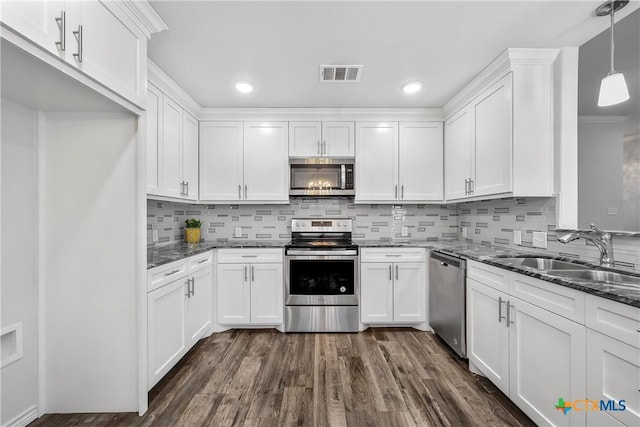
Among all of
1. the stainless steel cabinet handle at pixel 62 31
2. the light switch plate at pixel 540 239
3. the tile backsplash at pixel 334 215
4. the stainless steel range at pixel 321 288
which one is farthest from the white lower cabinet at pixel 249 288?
the light switch plate at pixel 540 239

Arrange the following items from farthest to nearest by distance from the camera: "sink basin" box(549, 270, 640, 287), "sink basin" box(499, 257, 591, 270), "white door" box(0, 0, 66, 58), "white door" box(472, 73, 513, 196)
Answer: "white door" box(472, 73, 513, 196) → "sink basin" box(499, 257, 591, 270) → "sink basin" box(549, 270, 640, 287) → "white door" box(0, 0, 66, 58)

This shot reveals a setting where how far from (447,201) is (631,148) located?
158 cm

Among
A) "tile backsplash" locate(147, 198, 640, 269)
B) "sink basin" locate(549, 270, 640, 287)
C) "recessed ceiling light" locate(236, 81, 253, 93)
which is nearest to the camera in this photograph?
"sink basin" locate(549, 270, 640, 287)

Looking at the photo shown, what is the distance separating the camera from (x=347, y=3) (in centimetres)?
164

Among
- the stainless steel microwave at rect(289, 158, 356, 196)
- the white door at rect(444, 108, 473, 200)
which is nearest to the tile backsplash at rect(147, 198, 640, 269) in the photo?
the stainless steel microwave at rect(289, 158, 356, 196)

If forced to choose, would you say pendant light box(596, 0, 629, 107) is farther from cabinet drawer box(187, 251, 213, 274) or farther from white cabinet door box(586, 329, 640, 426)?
cabinet drawer box(187, 251, 213, 274)

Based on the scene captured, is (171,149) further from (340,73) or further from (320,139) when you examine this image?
(340,73)

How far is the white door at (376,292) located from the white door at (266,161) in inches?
48.6

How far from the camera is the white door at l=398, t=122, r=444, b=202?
3.32 metres

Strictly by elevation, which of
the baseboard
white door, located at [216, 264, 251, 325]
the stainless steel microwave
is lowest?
the baseboard

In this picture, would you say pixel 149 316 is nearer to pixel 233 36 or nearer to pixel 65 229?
pixel 65 229

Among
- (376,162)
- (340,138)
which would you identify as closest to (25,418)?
(340,138)

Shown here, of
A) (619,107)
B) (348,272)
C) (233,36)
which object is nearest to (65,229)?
(233,36)

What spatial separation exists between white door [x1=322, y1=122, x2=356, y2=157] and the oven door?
1.21 m
